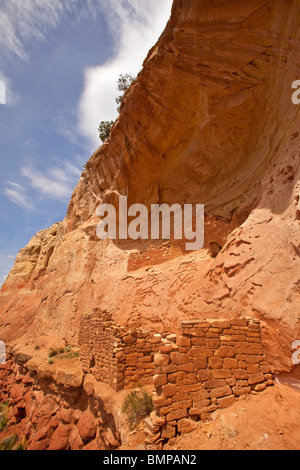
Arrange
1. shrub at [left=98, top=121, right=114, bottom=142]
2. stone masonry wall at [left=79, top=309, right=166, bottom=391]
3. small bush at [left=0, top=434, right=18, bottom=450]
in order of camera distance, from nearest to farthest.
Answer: stone masonry wall at [left=79, top=309, right=166, bottom=391] < small bush at [left=0, top=434, right=18, bottom=450] < shrub at [left=98, top=121, right=114, bottom=142]

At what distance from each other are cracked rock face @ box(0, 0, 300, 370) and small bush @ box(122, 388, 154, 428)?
204 cm

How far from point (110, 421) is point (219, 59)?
8.83 meters

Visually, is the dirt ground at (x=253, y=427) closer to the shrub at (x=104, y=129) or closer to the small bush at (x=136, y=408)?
the small bush at (x=136, y=408)

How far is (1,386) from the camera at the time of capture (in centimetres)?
1123

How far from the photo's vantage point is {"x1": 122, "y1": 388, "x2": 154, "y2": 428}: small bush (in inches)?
165

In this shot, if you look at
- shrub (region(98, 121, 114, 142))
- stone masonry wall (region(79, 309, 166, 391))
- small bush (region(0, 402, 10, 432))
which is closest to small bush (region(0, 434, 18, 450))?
small bush (region(0, 402, 10, 432))

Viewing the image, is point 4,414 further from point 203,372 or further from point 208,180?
point 208,180

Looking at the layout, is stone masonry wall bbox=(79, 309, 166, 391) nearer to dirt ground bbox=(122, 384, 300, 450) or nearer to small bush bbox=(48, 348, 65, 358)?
dirt ground bbox=(122, 384, 300, 450)

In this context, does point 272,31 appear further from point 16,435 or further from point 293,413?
point 16,435

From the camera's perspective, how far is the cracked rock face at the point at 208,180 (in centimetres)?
483

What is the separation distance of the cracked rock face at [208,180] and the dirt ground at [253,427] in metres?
0.53

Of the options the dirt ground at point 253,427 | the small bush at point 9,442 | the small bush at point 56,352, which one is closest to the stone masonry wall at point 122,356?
the dirt ground at point 253,427

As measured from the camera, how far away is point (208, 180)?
9.16 metres
